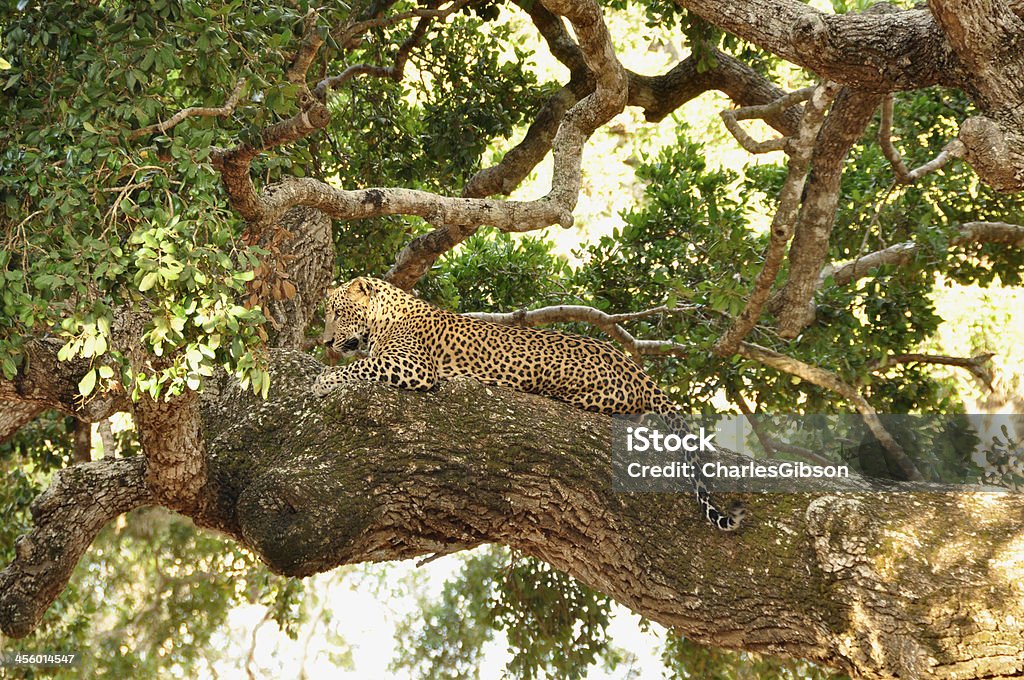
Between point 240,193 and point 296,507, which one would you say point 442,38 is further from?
point 296,507

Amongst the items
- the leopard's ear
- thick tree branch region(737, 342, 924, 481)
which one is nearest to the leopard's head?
the leopard's ear

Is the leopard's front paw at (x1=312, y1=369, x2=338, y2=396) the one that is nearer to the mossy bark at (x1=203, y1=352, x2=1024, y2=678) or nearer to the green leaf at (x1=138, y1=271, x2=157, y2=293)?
the mossy bark at (x1=203, y1=352, x2=1024, y2=678)

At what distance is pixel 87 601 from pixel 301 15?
6.45m

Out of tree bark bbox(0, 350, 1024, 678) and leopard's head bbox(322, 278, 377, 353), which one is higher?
leopard's head bbox(322, 278, 377, 353)

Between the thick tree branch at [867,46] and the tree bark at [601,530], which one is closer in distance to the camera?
Result: the tree bark at [601,530]

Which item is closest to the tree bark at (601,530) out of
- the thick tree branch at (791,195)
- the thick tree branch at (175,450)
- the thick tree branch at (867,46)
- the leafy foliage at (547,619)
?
the thick tree branch at (175,450)

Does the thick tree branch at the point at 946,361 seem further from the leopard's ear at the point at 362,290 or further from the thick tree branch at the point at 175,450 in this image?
the thick tree branch at the point at 175,450

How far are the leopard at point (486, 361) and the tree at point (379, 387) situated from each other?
1.59ft

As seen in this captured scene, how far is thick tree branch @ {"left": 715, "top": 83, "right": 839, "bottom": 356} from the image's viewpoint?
6859mm

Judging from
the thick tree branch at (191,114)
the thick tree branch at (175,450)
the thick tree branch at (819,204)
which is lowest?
the thick tree branch at (175,450)

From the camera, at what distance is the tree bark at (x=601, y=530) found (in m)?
4.84

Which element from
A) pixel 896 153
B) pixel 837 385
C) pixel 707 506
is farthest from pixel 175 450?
pixel 896 153

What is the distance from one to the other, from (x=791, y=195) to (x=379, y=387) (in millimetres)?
2997

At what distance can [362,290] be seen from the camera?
732 cm
